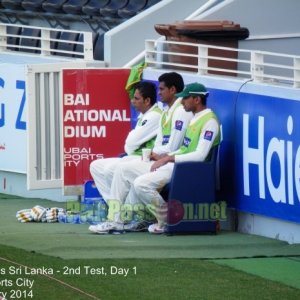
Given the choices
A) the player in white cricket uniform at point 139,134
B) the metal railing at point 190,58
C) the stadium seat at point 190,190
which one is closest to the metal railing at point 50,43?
the metal railing at point 190,58

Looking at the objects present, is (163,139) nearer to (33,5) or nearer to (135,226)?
(135,226)

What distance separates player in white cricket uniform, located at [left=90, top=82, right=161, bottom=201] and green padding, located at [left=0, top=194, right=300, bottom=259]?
53cm

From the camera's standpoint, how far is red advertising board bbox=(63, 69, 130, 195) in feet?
50.6

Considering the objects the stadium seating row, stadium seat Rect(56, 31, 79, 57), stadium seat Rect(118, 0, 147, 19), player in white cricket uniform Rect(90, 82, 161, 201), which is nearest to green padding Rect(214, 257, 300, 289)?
player in white cricket uniform Rect(90, 82, 161, 201)

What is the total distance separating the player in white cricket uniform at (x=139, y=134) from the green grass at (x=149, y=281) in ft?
8.09

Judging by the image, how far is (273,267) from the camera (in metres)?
11.8

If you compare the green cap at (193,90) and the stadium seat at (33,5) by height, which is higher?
the stadium seat at (33,5)

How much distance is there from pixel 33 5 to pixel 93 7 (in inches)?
81.2

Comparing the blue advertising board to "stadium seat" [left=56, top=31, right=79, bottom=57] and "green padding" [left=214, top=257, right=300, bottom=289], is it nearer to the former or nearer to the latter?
"green padding" [left=214, top=257, right=300, bottom=289]

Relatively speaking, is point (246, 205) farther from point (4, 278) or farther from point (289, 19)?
point (289, 19)

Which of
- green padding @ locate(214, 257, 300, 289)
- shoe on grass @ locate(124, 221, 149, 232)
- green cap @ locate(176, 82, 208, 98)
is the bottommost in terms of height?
shoe on grass @ locate(124, 221, 149, 232)

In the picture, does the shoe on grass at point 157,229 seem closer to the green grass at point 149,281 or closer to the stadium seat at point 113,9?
the green grass at point 149,281

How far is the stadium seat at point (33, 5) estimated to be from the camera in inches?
961

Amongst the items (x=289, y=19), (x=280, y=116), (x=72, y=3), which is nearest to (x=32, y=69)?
(x=280, y=116)
